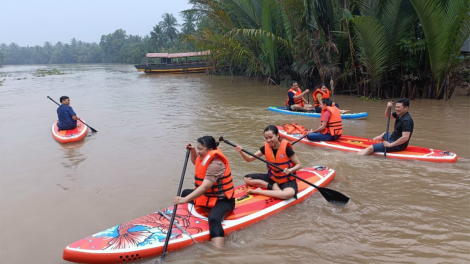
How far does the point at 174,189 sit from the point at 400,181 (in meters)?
3.54

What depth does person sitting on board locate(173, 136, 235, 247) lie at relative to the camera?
3.81 meters

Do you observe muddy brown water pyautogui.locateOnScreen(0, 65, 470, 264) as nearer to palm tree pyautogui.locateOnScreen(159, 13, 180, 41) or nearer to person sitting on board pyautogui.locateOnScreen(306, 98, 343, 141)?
person sitting on board pyautogui.locateOnScreen(306, 98, 343, 141)

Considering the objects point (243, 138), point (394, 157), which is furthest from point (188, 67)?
point (394, 157)

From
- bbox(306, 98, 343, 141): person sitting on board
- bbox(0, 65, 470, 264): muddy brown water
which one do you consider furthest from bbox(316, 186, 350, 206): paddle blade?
bbox(306, 98, 343, 141): person sitting on board

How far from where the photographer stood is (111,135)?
9.25 meters

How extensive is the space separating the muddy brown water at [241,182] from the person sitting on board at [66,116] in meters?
0.53

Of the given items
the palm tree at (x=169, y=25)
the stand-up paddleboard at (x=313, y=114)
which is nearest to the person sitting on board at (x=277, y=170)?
the stand-up paddleboard at (x=313, y=114)

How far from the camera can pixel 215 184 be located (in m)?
4.01

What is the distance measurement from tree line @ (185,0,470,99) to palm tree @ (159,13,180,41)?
46.4 metres

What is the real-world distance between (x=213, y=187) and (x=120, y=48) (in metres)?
89.7

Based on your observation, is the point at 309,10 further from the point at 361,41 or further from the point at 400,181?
the point at 400,181

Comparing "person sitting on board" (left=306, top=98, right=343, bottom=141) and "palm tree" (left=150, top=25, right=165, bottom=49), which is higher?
"palm tree" (left=150, top=25, right=165, bottom=49)

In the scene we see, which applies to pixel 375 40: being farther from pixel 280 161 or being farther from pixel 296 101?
pixel 280 161

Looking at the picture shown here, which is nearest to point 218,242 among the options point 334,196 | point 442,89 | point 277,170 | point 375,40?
point 277,170
